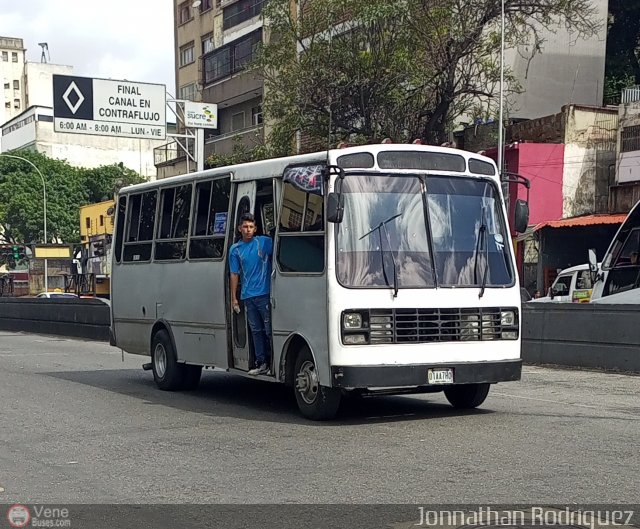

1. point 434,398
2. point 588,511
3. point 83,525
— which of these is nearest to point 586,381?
point 434,398

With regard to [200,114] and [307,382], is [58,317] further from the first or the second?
[307,382]

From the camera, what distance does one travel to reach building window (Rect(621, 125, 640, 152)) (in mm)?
33719

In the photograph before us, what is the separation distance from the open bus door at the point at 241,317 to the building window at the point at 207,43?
44.9m

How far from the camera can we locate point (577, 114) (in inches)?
1362

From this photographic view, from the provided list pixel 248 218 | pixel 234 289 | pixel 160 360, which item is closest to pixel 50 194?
pixel 160 360

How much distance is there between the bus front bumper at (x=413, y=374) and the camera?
9.11m

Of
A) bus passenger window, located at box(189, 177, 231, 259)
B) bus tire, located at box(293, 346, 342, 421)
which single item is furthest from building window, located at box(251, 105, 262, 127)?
bus tire, located at box(293, 346, 342, 421)

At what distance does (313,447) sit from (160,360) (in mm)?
5217

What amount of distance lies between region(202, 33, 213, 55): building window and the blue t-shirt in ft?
150

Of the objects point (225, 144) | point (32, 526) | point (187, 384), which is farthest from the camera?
point (225, 144)

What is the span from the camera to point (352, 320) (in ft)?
30.2

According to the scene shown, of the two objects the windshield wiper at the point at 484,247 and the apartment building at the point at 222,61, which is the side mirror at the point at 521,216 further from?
the apartment building at the point at 222,61

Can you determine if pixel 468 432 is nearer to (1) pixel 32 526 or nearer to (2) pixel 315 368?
(2) pixel 315 368

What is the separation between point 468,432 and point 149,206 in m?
6.34
